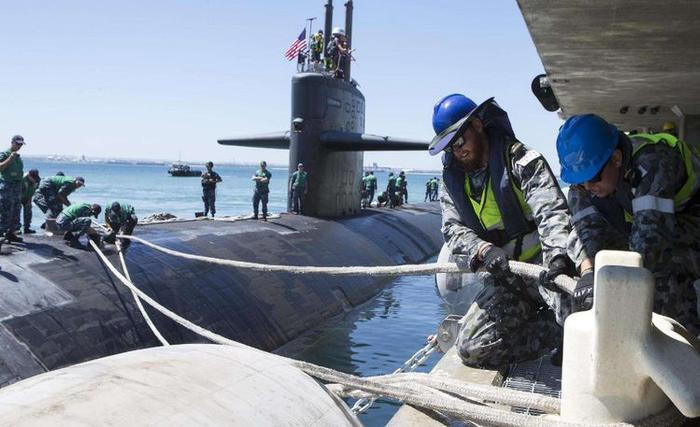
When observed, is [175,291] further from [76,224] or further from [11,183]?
[11,183]

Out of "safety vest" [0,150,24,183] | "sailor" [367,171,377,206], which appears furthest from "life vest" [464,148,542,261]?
"sailor" [367,171,377,206]

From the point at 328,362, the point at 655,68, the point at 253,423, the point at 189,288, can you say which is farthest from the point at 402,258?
the point at 253,423

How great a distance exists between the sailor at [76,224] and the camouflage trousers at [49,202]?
124 centimetres

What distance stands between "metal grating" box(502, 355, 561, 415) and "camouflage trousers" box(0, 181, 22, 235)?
800cm

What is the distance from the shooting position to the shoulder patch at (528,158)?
3.92 metres

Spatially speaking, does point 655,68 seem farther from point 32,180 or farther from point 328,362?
point 32,180

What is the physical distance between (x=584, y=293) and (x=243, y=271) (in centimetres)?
881

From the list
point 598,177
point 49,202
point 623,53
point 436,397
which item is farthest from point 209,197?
point 436,397

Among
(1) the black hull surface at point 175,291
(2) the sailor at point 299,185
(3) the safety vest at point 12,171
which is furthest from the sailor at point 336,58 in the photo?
(3) the safety vest at point 12,171

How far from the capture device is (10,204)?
35.3 feet

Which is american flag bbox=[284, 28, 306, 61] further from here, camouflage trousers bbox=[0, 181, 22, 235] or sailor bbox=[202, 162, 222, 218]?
camouflage trousers bbox=[0, 181, 22, 235]

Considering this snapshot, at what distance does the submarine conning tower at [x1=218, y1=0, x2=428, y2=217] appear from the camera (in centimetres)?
1694

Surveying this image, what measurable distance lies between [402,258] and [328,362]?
7.90 meters

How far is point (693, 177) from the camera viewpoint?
11.1 feet
